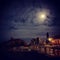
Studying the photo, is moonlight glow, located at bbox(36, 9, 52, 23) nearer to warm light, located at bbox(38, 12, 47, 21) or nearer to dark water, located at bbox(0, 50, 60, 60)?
warm light, located at bbox(38, 12, 47, 21)

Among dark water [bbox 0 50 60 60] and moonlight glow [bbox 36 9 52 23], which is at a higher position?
moonlight glow [bbox 36 9 52 23]

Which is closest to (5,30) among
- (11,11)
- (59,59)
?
(11,11)

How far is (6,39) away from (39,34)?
566 millimetres

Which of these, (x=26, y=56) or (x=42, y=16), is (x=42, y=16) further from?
(x=26, y=56)

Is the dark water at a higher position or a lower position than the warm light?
lower

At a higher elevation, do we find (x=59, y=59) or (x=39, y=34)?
(x=39, y=34)

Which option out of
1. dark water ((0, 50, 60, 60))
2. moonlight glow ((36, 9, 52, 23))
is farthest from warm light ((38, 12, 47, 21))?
dark water ((0, 50, 60, 60))

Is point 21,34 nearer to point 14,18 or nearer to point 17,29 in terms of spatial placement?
point 17,29

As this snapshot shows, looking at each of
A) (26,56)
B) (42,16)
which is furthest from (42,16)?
(26,56)

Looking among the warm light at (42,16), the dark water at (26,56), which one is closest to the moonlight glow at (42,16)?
the warm light at (42,16)

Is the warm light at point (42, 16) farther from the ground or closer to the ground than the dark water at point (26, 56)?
farther from the ground

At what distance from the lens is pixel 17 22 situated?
9.11 ft

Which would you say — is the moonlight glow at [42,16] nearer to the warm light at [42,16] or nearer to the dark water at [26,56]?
the warm light at [42,16]

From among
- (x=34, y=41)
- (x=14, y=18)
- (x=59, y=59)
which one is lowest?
(x=59, y=59)
